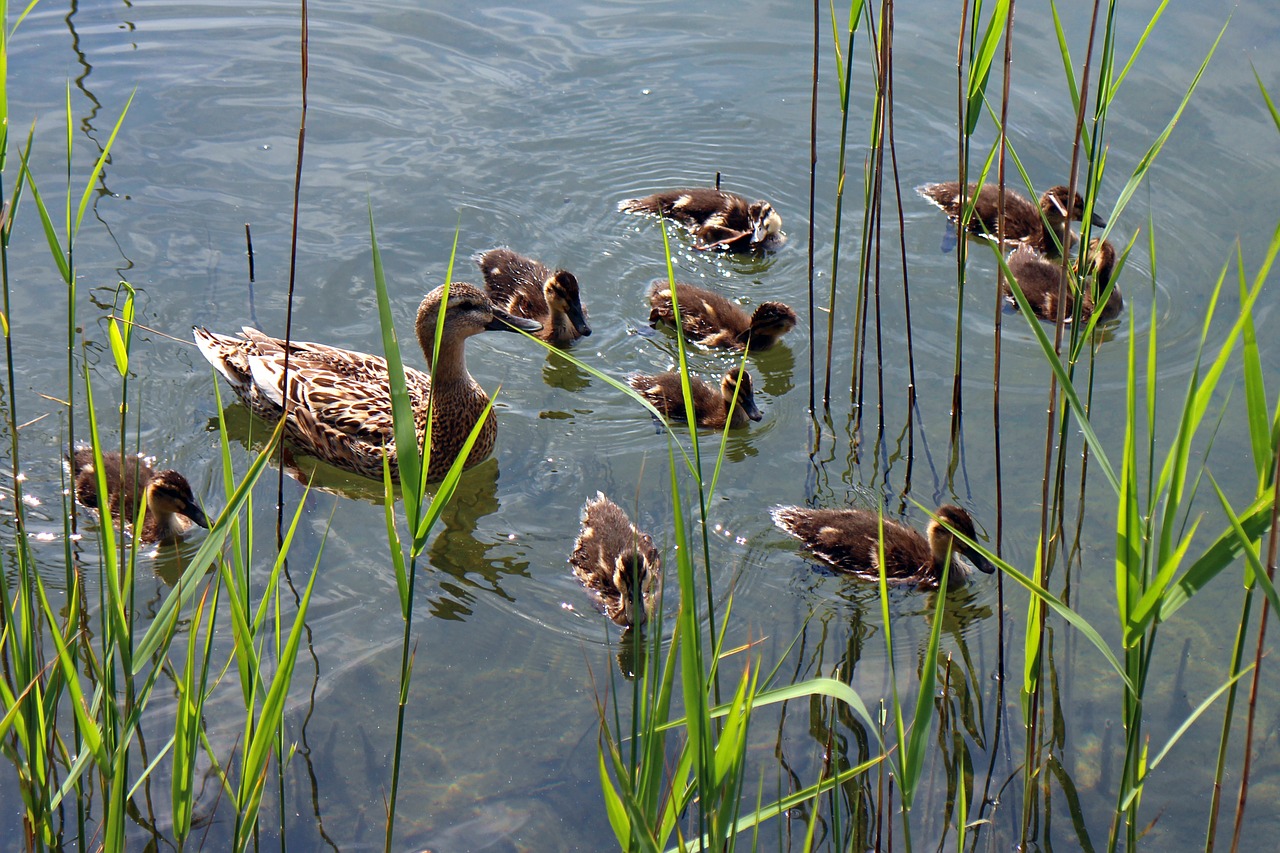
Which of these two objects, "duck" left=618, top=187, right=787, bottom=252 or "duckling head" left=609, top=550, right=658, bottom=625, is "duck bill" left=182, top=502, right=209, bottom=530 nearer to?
"duckling head" left=609, top=550, right=658, bottom=625

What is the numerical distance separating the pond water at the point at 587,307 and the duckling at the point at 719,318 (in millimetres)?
105

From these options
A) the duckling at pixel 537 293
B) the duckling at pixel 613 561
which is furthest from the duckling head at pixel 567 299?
the duckling at pixel 613 561

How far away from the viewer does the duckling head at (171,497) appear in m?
3.94

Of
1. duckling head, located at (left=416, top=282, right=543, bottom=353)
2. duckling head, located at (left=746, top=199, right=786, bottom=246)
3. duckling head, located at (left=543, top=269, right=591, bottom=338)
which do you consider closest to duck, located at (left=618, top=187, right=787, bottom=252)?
duckling head, located at (left=746, top=199, right=786, bottom=246)

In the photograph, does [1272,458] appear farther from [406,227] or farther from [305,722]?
[406,227]

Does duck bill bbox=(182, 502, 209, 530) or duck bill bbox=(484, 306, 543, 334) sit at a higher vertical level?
duck bill bbox=(484, 306, 543, 334)

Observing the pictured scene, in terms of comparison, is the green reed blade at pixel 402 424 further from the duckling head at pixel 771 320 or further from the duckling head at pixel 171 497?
the duckling head at pixel 771 320

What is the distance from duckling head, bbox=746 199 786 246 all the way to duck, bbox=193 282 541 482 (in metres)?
1.29

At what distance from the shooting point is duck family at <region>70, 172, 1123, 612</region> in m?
3.93

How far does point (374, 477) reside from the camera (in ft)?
15.2

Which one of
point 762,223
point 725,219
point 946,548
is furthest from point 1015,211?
point 946,548

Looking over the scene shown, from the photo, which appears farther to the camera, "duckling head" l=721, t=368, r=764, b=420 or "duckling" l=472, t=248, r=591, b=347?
"duckling" l=472, t=248, r=591, b=347

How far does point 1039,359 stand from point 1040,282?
567 mm

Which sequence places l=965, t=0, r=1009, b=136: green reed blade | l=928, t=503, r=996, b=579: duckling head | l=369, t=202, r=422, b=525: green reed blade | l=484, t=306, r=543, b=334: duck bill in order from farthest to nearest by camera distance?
l=484, t=306, r=543, b=334: duck bill → l=928, t=503, r=996, b=579: duckling head → l=965, t=0, r=1009, b=136: green reed blade → l=369, t=202, r=422, b=525: green reed blade
